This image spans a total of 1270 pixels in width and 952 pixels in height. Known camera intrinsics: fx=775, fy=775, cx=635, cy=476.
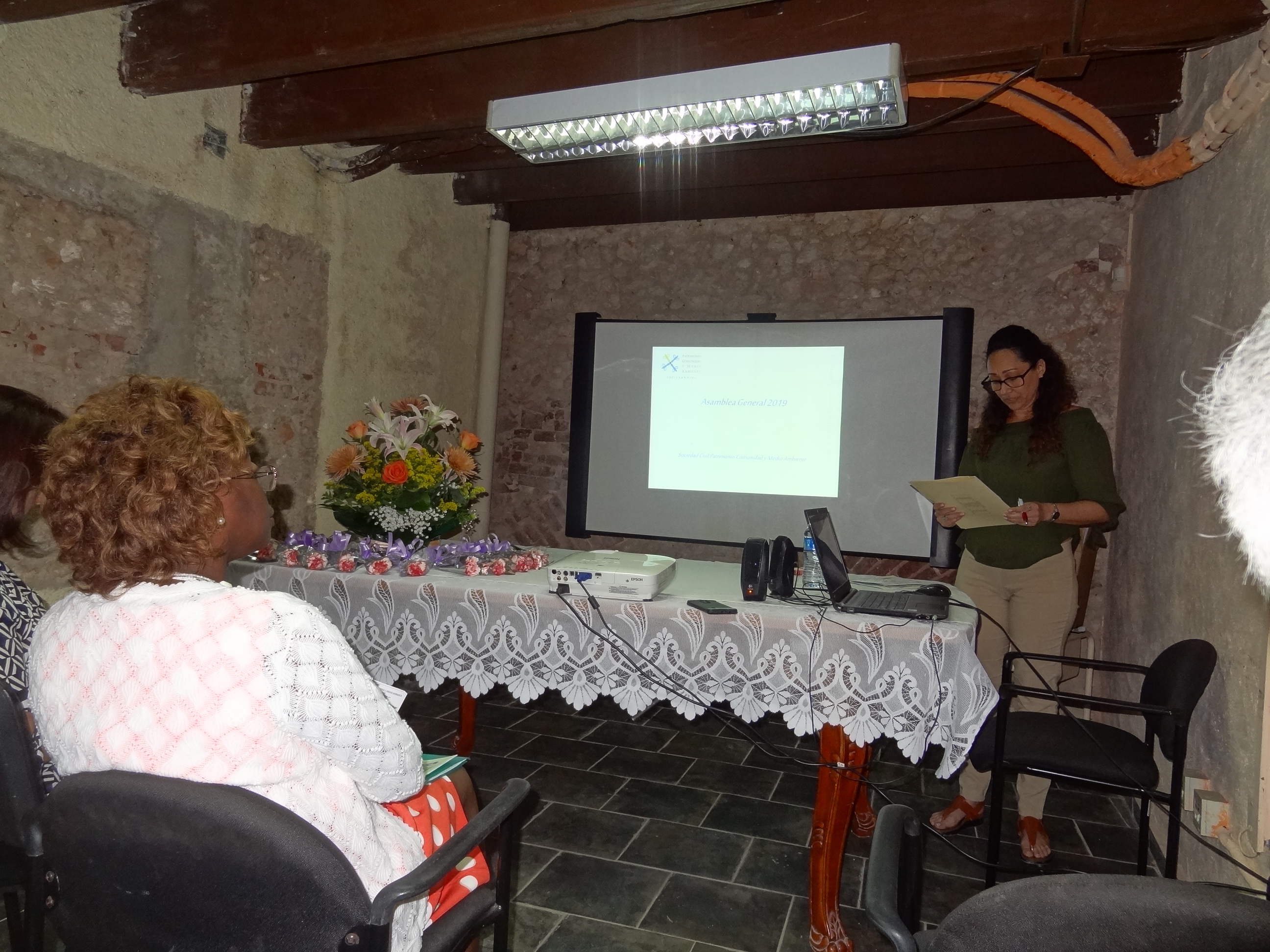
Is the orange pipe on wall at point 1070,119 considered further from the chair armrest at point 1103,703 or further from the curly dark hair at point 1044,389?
the chair armrest at point 1103,703

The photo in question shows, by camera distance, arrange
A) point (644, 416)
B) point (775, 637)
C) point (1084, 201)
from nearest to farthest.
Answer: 1. point (775, 637)
2. point (1084, 201)
3. point (644, 416)

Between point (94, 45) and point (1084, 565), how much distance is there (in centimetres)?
499

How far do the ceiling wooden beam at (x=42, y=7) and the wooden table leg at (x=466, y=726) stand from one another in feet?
8.93

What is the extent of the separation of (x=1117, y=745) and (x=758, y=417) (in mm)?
2404

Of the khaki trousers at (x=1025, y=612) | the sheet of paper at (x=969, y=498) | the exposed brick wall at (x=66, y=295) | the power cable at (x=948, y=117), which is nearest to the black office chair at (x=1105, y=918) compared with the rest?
the sheet of paper at (x=969, y=498)

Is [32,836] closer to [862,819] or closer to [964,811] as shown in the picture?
[862,819]

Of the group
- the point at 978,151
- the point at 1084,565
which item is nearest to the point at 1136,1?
the point at 978,151

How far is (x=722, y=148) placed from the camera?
393 centimetres

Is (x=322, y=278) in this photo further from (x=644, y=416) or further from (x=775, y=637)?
(x=775, y=637)

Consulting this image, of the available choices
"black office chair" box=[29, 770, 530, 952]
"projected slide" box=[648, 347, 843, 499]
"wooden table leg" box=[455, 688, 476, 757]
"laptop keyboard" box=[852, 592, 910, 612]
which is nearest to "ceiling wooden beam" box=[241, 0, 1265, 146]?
"projected slide" box=[648, 347, 843, 499]

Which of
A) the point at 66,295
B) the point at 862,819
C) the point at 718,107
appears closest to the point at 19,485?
the point at 66,295

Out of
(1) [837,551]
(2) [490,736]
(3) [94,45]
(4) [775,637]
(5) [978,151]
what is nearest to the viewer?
(4) [775,637]

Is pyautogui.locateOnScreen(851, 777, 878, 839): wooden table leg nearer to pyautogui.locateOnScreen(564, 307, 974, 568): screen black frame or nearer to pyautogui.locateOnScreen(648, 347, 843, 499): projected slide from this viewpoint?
pyautogui.locateOnScreen(564, 307, 974, 568): screen black frame

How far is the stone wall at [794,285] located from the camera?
14.1 ft
